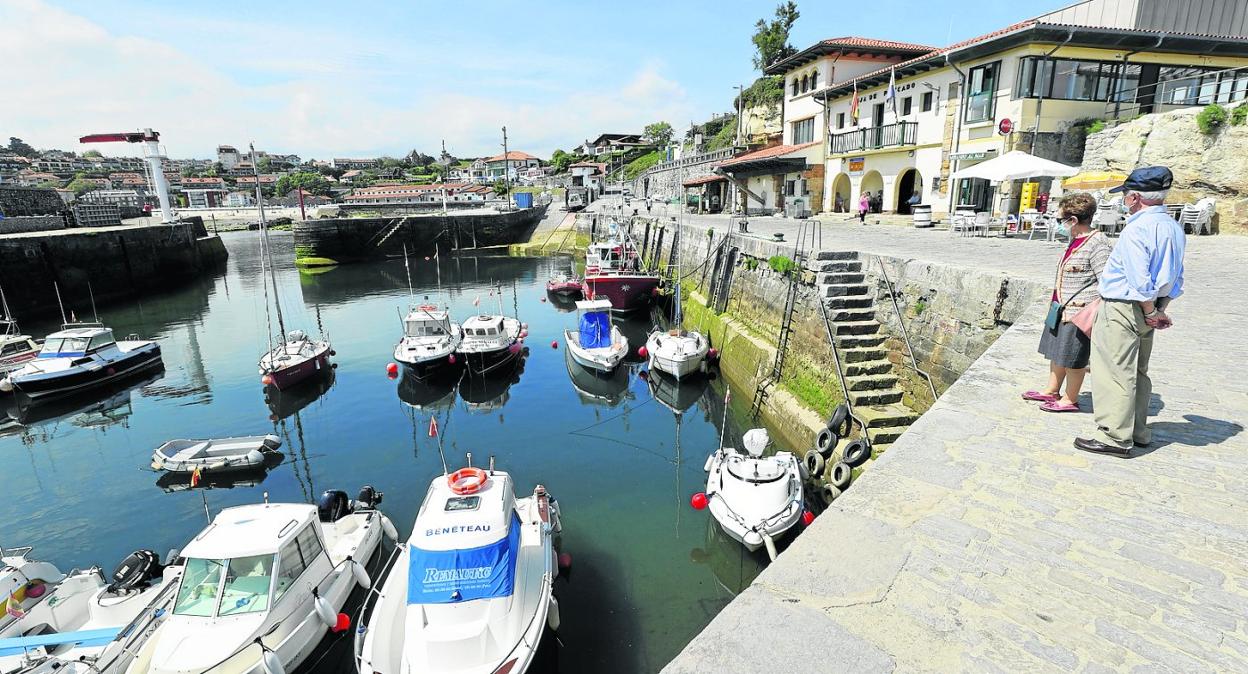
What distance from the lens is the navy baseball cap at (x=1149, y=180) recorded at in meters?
4.19

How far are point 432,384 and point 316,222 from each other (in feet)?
131

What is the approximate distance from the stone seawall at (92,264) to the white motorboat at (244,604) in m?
34.3

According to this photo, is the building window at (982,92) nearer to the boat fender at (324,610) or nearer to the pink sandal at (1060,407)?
the pink sandal at (1060,407)

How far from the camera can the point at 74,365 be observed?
19.2m

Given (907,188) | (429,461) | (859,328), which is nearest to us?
(859,328)

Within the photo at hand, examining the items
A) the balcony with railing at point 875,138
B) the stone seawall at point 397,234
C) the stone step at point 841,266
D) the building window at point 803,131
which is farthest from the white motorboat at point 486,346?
the stone seawall at point 397,234

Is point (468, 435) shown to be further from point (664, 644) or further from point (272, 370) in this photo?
point (664, 644)

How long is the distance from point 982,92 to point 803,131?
1396cm

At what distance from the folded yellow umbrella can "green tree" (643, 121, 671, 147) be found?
90.4 meters

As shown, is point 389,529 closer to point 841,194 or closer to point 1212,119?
point 1212,119

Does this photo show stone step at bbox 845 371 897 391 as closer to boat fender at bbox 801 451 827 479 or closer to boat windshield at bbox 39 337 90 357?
boat fender at bbox 801 451 827 479

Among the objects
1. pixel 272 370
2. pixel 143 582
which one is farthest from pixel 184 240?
pixel 143 582

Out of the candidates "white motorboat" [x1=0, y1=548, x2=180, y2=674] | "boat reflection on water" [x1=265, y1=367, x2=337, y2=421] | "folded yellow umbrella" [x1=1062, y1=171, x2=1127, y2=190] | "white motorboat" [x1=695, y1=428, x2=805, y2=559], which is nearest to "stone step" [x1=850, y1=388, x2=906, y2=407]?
"white motorboat" [x1=695, y1=428, x2=805, y2=559]

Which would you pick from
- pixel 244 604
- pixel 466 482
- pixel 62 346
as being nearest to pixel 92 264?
pixel 62 346
